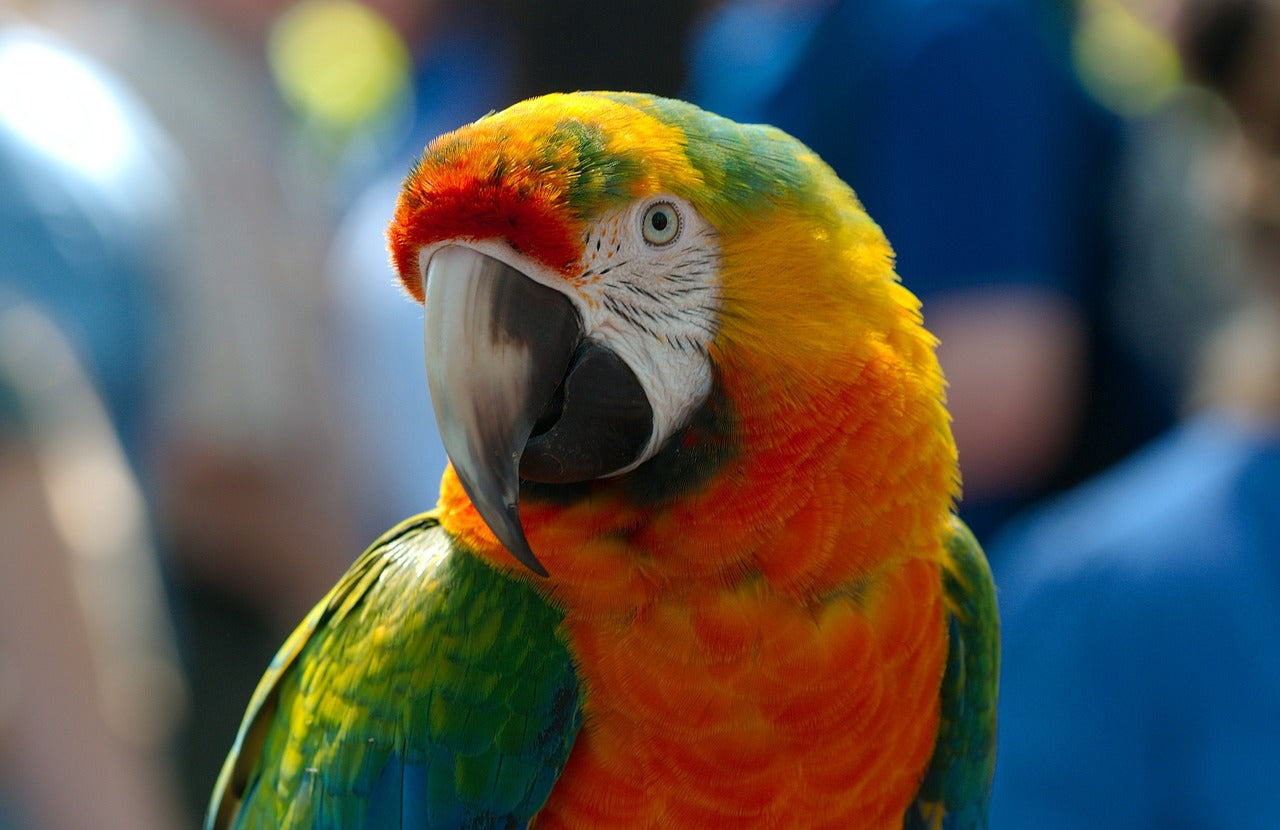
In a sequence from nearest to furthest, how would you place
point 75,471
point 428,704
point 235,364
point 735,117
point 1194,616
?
point 428,704, point 1194,616, point 75,471, point 735,117, point 235,364

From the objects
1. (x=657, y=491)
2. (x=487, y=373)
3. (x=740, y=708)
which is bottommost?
(x=740, y=708)

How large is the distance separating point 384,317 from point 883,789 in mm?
1245

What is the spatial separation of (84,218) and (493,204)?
1225 millimetres

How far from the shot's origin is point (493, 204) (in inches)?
33.0

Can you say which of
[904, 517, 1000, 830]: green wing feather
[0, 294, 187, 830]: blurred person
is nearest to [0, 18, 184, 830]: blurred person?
[0, 294, 187, 830]: blurred person

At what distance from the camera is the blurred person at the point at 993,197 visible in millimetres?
1788

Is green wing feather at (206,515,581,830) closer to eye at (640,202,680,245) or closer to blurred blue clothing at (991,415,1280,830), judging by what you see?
eye at (640,202,680,245)

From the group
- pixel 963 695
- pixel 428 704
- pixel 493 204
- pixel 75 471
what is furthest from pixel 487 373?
pixel 75 471

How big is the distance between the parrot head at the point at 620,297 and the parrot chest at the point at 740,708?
0.10m

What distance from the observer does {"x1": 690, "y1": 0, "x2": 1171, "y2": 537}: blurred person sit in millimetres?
1788

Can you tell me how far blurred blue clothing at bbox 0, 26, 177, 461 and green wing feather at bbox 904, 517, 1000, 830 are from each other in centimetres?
130

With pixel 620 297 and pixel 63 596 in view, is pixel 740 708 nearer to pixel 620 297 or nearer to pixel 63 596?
pixel 620 297

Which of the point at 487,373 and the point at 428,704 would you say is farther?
the point at 428,704

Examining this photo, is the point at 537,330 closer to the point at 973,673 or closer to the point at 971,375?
the point at 973,673
